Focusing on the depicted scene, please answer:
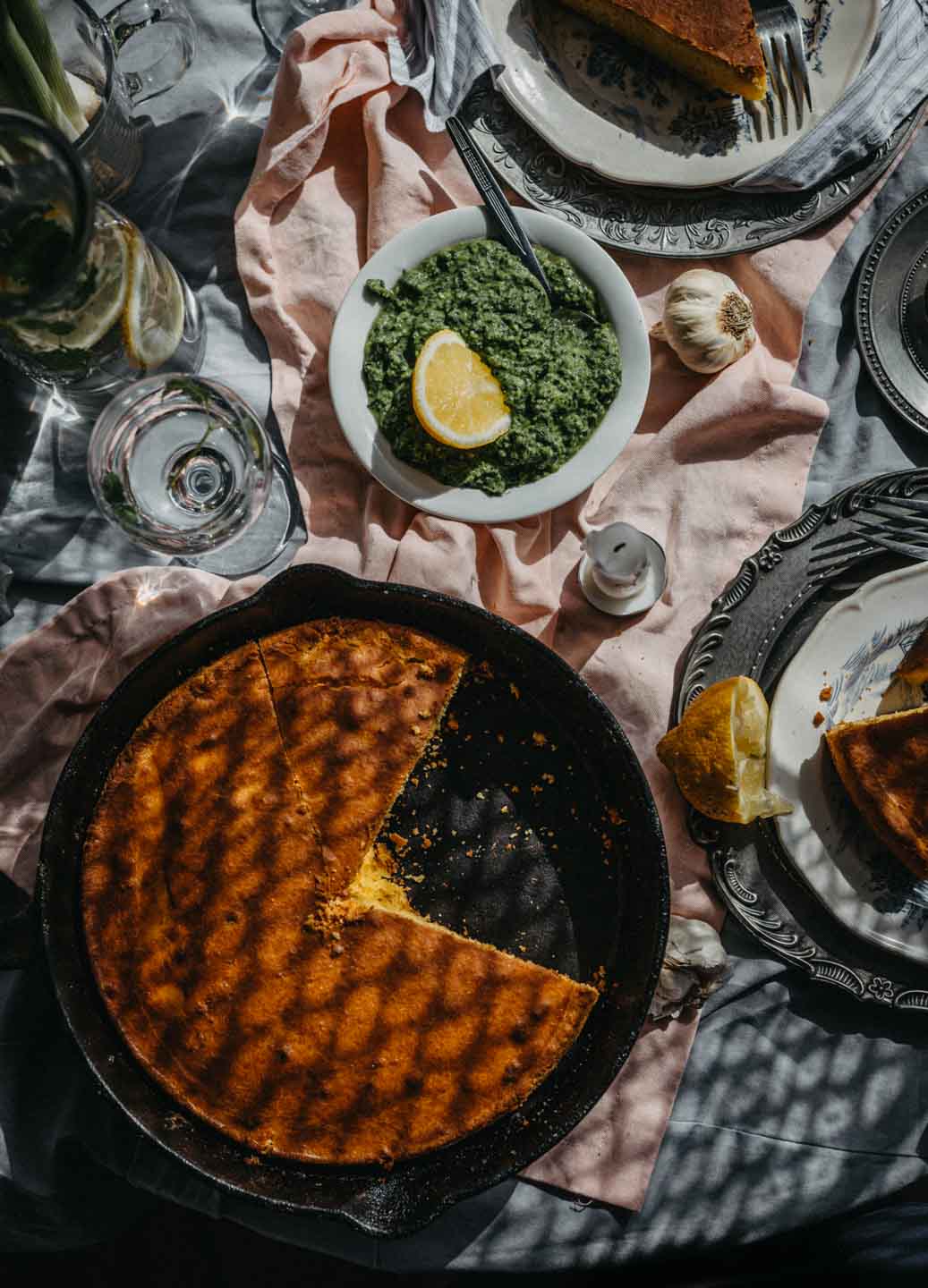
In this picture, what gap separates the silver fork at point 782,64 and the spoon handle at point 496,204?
0.79 meters

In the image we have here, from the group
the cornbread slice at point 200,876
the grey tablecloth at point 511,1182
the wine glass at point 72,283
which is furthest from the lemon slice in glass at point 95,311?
the cornbread slice at point 200,876

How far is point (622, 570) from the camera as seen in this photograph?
2764 millimetres

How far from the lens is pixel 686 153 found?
9.76ft

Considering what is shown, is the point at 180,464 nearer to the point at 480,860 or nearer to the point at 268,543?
Result: the point at 268,543

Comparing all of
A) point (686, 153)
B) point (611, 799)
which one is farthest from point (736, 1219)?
point (686, 153)

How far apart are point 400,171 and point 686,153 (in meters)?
0.83

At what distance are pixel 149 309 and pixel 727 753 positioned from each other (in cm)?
185

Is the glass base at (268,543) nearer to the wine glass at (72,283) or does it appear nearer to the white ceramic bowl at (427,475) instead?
the white ceramic bowl at (427,475)

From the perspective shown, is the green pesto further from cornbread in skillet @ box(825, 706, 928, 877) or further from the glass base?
cornbread in skillet @ box(825, 706, 928, 877)

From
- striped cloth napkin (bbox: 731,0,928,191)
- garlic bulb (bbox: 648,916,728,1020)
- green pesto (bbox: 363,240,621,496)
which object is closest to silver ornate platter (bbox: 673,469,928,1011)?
garlic bulb (bbox: 648,916,728,1020)

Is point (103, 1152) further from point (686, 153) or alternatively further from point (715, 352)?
point (686, 153)

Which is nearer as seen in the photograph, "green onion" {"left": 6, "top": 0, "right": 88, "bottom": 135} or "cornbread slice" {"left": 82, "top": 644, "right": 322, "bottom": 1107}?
"green onion" {"left": 6, "top": 0, "right": 88, "bottom": 135}

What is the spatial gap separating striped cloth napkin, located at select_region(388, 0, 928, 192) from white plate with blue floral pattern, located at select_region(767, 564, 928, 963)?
119 cm

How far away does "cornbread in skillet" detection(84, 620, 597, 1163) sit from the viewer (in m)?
2.66
